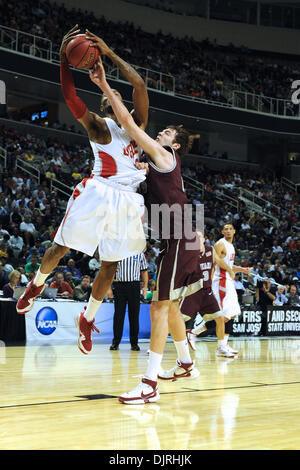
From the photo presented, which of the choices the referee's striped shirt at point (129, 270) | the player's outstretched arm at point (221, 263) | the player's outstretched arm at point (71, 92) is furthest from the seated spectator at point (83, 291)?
the player's outstretched arm at point (71, 92)

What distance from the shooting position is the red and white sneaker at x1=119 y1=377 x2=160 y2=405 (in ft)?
14.1

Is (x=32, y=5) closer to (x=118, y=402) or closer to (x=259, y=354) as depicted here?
(x=259, y=354)

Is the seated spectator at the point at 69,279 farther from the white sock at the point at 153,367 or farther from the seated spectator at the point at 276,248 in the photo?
the seated spectator at the point at 276,248

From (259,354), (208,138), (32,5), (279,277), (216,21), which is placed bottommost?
(259,354)

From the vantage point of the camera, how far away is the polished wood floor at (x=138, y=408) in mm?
3125

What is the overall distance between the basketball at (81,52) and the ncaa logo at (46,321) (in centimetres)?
681

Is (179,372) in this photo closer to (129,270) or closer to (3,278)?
(129,270)

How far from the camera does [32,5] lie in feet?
80.3

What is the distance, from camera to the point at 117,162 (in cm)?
483

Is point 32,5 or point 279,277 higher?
point 32,5

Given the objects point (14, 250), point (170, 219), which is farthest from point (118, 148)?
point (14, 250)

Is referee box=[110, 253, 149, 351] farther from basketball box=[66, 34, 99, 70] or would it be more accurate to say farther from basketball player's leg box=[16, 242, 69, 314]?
basketball box=[66, 34, 99, 70]

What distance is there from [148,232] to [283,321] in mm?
5027
